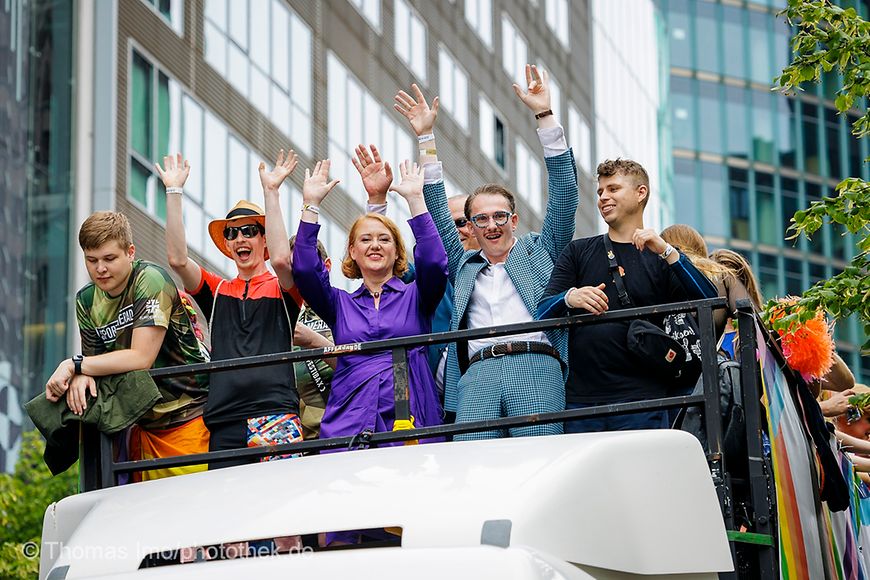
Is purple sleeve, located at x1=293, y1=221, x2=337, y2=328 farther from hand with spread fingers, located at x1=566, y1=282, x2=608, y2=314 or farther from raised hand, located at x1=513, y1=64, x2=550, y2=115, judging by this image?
hand with spread fingers, located at x1=566, y1=282, x2=608, y2=314

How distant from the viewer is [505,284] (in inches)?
310

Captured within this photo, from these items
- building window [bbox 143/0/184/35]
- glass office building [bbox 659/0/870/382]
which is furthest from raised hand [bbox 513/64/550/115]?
glass office building [bbox 659/0/870/382]

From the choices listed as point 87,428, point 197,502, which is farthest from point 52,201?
point 197,502

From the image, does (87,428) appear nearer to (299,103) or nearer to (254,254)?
(254,254)

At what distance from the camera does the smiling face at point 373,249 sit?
25.9ft

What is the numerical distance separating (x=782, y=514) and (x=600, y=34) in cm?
5016

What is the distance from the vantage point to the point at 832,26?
33.9ft

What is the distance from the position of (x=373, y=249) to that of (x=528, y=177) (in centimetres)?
3867

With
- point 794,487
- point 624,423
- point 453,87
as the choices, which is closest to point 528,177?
point 453,87

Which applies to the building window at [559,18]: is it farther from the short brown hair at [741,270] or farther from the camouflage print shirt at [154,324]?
the camouflage print shirt at [154,324]

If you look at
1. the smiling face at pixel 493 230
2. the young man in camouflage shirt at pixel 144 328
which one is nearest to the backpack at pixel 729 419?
the smiling face at pixel 493 230

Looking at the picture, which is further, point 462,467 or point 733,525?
point 733,525

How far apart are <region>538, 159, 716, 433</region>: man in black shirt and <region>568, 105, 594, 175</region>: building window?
132ft

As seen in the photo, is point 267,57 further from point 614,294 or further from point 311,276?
point 614,294
